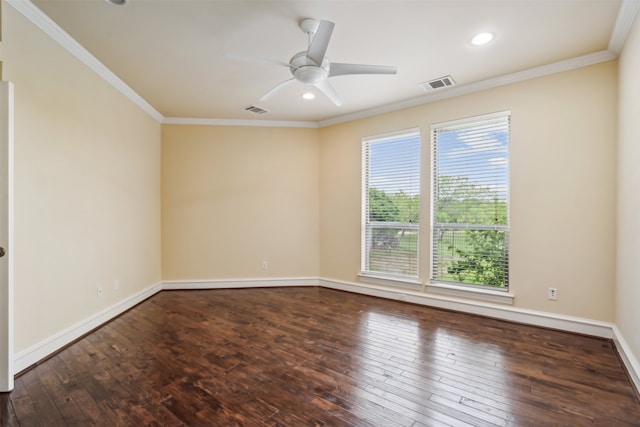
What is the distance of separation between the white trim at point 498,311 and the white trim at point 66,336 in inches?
123

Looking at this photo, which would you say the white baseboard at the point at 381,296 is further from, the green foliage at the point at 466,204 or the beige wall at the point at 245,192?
the green foliage at the point at 466,204

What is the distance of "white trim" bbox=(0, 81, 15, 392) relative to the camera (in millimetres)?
2020

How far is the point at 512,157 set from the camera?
3418 mm

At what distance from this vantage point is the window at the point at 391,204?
14.0 ft

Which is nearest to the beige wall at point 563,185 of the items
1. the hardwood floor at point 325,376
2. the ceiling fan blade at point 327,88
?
the hardwood floor at point 325,376

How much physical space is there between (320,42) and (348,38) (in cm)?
64

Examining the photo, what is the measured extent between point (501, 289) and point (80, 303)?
4.61m

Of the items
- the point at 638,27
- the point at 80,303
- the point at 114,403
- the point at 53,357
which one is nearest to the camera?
the point at 114,403

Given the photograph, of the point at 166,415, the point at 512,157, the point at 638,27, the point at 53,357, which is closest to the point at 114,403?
the point at 166,415

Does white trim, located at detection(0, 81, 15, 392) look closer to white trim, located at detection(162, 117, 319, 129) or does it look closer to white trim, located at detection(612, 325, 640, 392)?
white trim, located at detection(162, 117, 319, 129)

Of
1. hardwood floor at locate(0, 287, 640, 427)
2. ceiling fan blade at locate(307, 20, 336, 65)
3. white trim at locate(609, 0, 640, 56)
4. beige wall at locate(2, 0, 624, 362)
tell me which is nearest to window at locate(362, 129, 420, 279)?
beige wall at locate(2, 0, 624, 362)

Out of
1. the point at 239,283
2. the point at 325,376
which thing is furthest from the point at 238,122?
the point at 325,376

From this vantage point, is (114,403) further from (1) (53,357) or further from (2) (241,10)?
(2) (241,10)

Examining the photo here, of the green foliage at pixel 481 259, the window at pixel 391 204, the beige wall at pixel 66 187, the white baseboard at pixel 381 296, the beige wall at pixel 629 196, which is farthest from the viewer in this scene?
the window at pixel 391 204
